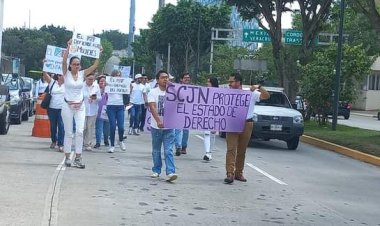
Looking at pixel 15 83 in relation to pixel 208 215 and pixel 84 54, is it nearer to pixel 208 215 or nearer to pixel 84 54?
pixel 84 54

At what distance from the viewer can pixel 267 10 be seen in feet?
94.2

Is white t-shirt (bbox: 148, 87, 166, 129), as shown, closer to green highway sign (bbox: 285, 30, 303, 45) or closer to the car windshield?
the car windshield

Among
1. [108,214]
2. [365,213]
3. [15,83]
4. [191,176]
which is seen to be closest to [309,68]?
[15,83]

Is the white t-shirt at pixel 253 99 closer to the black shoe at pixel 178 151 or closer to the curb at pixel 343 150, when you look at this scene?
the black shoe at pixel 178 151

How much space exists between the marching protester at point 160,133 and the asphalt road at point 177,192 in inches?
10.5

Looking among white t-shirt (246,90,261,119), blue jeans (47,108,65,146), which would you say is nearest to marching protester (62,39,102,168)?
blue jeans (47,108,65,146)

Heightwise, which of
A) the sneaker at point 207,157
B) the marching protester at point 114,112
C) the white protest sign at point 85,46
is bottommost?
the sneaker at point 207,157

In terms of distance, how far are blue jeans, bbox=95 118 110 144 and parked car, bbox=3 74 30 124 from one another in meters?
6.45

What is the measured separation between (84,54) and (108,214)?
6.49m

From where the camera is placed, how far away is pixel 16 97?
20.8 metres

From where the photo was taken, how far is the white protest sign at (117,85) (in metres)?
13.9

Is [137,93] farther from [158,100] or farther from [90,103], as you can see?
[158,100]

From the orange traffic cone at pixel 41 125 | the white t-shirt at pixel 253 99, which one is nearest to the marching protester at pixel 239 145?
the white t-shirt at pixel 253 99

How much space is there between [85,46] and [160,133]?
404 centimetres
